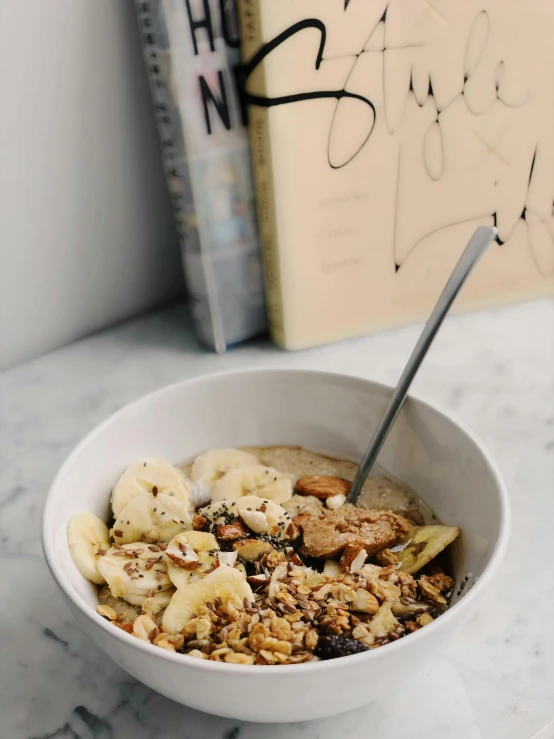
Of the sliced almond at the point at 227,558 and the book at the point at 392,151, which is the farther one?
the book at the point at 392,151

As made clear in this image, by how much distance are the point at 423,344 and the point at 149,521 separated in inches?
8.9

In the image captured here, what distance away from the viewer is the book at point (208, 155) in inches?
26.4

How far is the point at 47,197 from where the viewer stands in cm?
77

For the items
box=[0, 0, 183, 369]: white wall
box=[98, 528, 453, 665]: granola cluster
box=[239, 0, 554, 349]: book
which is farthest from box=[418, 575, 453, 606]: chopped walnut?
box=[0, 0, 183, 369]: white wall

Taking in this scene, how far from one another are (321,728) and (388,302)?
478mm

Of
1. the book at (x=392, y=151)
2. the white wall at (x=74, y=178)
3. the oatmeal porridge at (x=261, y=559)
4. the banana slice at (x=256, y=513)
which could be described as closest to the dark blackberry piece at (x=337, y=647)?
the oatmeal porridge at (x=261, y=559)

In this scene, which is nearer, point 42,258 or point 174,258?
point 42,258

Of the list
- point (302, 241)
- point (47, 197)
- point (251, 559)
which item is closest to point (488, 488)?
point (251, 559)

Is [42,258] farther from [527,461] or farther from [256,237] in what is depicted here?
[527,461]

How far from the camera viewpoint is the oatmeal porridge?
426mm

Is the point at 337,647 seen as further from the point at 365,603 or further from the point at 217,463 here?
the point at 217,463

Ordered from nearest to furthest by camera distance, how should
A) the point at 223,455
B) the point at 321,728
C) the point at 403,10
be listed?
the point at 321,728 < the point at 223,455 < the point at 403,10

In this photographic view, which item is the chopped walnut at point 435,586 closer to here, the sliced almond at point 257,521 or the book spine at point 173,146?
the sliced almond at point 257,521

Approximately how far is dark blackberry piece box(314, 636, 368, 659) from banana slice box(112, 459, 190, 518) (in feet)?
0.54
